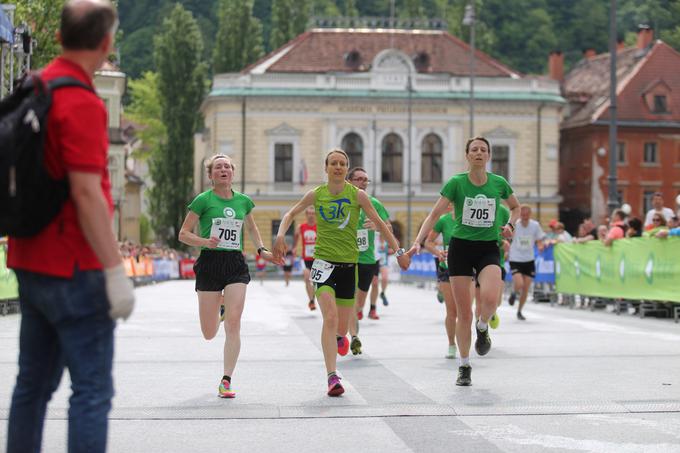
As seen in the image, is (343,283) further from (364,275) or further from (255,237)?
(364,275)

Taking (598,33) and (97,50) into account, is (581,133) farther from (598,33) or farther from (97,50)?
(97,50)

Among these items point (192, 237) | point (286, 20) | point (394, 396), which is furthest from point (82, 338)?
point (286, 20)

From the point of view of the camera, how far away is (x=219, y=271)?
11.4 meters

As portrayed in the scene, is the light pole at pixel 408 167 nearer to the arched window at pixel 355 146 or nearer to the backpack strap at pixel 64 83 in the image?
the arched window at pixel 355 146

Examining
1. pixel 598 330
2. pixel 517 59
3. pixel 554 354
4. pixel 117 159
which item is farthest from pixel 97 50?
pixel 517 59

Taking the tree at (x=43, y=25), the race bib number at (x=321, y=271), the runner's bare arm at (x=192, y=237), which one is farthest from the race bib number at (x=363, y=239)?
the tree at (x=43, y=25)

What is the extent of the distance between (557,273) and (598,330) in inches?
429

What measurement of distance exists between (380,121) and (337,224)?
68067 mm

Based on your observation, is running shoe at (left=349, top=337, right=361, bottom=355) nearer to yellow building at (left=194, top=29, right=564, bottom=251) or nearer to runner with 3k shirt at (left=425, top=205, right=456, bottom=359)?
runner with 3k shirt at (left=425, top=205, right=456, bottom=359)

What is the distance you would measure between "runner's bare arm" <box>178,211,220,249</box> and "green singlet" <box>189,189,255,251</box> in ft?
0.23

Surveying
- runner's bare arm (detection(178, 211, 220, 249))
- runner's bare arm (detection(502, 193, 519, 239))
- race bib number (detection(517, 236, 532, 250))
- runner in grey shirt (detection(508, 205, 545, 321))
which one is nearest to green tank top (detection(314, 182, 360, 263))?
runner's bare arm (detection(178, 211, 220, 249))

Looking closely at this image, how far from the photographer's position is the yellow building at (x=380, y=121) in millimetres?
77875

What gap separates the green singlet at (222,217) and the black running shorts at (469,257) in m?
1.82

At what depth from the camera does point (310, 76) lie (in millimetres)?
77812
